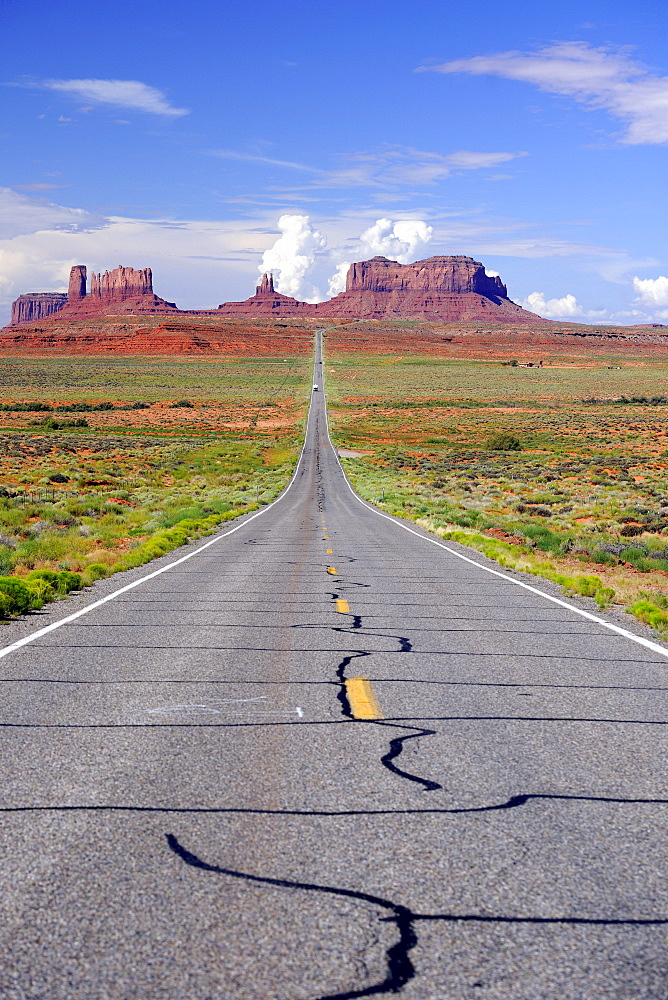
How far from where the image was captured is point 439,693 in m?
7.56

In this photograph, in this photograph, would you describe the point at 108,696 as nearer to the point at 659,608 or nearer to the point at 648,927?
the point at 648,927

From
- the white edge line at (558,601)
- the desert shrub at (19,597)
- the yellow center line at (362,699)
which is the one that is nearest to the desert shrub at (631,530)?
the white edge line at (558,601)

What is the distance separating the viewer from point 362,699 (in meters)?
7.28

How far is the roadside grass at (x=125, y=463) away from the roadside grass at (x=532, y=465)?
296 inches

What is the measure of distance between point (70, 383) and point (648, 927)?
135m

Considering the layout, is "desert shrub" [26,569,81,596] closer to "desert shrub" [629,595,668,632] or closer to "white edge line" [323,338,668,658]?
"white edge line" [323,338,668,658]

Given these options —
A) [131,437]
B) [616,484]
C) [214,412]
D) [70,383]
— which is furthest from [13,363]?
[616,484]

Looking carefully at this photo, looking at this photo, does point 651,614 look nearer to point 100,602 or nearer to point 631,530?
point 100,602

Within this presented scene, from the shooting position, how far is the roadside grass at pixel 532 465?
2066 centimetres

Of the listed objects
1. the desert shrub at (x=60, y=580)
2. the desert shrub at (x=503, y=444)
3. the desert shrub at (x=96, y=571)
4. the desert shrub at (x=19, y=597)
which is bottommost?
the desert shrub at (x=96, y=571)

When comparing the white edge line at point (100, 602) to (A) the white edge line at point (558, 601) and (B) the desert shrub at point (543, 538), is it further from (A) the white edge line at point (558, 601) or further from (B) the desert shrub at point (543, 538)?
(B) the desert shrub at point (543, 538)

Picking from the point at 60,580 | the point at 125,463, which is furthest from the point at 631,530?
the point at 125,463

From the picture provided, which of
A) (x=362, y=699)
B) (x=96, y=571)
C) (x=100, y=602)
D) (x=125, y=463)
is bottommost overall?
(x=125, y=463)

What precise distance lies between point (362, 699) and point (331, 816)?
2.53 metres
